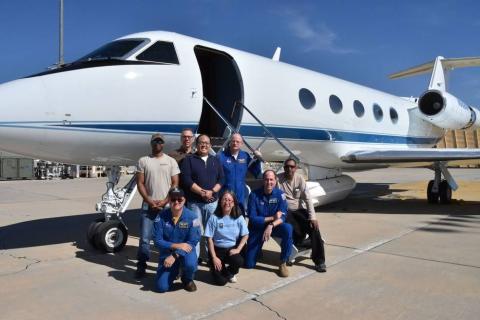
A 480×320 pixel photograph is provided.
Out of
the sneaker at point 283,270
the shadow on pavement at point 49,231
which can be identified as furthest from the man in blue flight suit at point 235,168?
the shadow on pavement at point 49,231

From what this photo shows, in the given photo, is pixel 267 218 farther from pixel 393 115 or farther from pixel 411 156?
pixel 393 115

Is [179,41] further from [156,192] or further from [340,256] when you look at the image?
[340,256]

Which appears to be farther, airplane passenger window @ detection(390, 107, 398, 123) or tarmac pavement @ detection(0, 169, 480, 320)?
airplane passenger window @ detection(390, 107, 398, 123)

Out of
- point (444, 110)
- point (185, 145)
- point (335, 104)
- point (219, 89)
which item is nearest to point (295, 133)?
point (219, 89)

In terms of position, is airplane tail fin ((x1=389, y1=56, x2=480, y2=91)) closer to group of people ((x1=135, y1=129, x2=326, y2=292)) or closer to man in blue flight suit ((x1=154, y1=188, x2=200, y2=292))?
group of people ((x1=135, y1=129, x2=326, y2=292))

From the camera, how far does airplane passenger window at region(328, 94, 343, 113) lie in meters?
9.77

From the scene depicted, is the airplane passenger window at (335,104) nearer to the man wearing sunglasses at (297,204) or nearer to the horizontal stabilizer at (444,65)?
the man wearing sunglasses at (297,204)

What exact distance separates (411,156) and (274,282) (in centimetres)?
655

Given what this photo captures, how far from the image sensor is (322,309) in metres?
3.69

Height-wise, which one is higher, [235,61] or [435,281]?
[235,61]

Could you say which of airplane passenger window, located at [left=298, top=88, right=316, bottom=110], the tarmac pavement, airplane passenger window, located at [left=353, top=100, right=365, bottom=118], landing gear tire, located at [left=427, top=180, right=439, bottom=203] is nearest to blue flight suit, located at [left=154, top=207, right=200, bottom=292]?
the tarmac pavement

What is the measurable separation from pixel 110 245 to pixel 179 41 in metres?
3.20

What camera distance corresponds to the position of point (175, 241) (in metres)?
4.27

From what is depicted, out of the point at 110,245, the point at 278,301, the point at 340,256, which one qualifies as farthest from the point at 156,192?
the point at 340,256
